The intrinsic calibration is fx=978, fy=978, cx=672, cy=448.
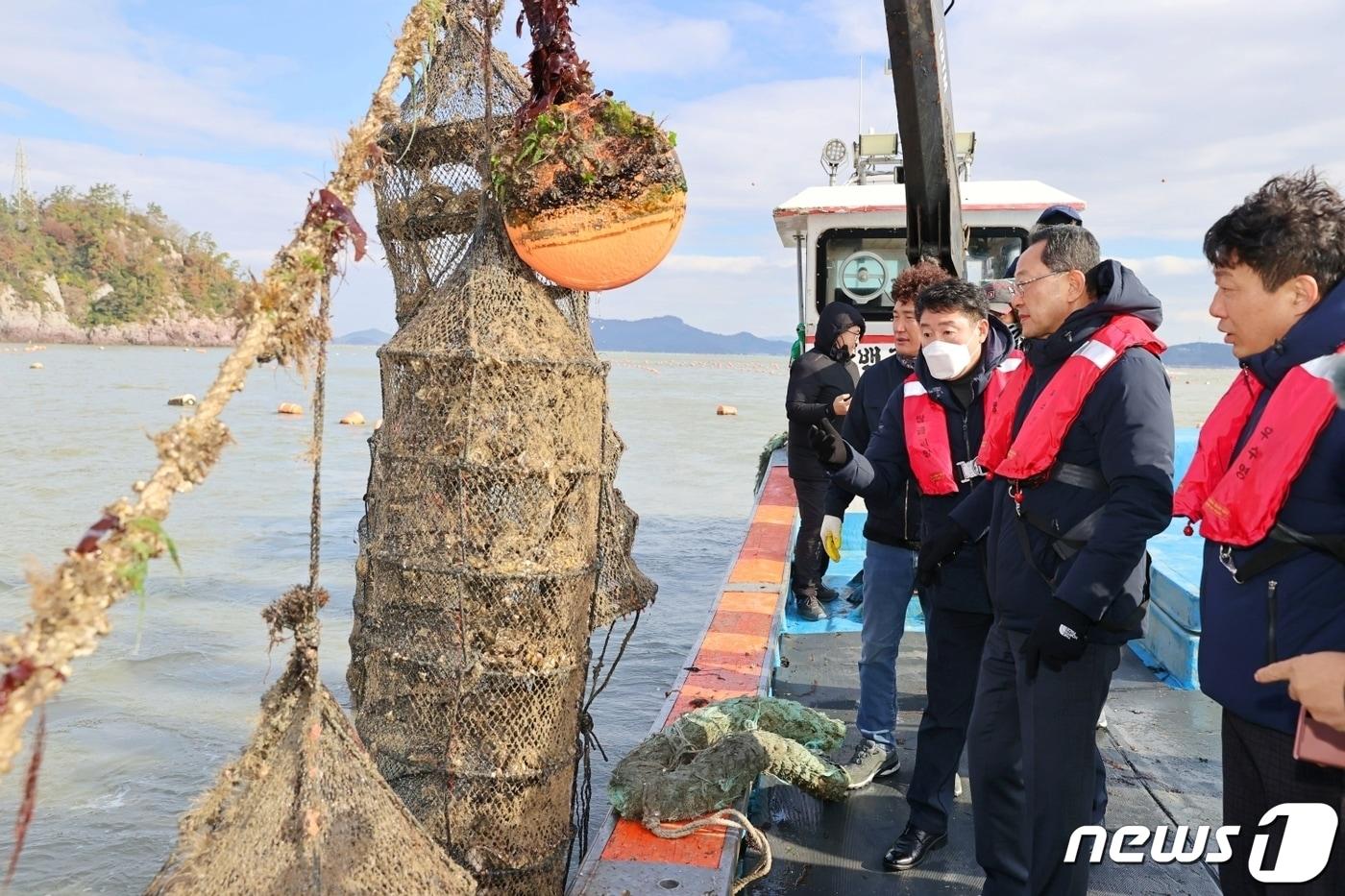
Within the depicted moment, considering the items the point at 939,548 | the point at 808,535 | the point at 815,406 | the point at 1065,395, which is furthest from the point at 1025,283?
the point at 808,535

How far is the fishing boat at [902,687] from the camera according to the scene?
3217mm

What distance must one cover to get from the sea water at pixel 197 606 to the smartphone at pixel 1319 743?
6.70 feet

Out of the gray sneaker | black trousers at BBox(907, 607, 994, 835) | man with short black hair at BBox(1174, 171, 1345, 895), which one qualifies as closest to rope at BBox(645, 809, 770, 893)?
black trousers at BBox(907, 607, 994, 835)

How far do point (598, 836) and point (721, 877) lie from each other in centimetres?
47

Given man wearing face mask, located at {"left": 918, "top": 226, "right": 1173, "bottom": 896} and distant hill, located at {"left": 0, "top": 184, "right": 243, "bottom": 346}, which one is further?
distant hill, located at {"left": 0, "top": 184, "right": 243, "bottom": 346}

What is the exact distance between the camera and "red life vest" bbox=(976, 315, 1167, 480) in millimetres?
2604

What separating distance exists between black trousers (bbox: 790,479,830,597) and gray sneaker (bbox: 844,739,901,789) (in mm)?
2543

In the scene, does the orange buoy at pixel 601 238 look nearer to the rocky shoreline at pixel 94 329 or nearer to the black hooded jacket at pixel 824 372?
the black hooded jacket at pixel 824 372

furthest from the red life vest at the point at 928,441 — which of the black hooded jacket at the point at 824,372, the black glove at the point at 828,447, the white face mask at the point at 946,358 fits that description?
the black hooded jacket at the point at 824,372

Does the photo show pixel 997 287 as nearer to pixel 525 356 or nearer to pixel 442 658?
pixel 525 356

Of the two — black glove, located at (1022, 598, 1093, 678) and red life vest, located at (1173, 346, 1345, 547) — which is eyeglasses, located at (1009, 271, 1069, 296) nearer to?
red life vest, located at (1173, 346, 1345, 547)

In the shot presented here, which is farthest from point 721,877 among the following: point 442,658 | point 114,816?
point 114,816

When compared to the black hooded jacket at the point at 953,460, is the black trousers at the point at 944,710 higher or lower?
lower

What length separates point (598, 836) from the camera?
312 cm
